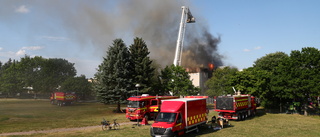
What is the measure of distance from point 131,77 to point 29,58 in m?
73.7

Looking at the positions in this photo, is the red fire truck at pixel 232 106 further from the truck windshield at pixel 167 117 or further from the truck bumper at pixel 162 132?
the truck bumper at pixel 162 132

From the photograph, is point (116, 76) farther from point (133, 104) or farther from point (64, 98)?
point (64, 98)

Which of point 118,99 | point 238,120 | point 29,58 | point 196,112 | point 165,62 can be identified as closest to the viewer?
point 196,112

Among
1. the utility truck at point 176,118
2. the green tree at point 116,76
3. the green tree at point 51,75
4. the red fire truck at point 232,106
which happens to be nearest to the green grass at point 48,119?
the green tree at point 116,76

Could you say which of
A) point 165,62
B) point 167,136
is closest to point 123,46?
point 167,136

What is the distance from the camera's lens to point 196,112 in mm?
19891

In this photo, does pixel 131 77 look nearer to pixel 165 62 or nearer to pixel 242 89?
pixel 242 89

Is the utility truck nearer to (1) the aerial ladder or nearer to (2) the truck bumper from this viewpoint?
(2) the truck bumper

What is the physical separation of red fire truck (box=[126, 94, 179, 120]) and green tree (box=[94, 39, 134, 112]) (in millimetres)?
8952

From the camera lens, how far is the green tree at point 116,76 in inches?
1487

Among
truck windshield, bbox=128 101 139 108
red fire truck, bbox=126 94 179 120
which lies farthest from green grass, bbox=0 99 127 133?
truck windshield, bbox=128 101 139 108

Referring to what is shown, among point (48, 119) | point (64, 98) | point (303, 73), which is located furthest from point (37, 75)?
point (303, 73)

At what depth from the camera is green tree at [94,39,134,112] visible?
37781mm

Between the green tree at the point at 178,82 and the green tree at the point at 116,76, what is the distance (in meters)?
8.10
